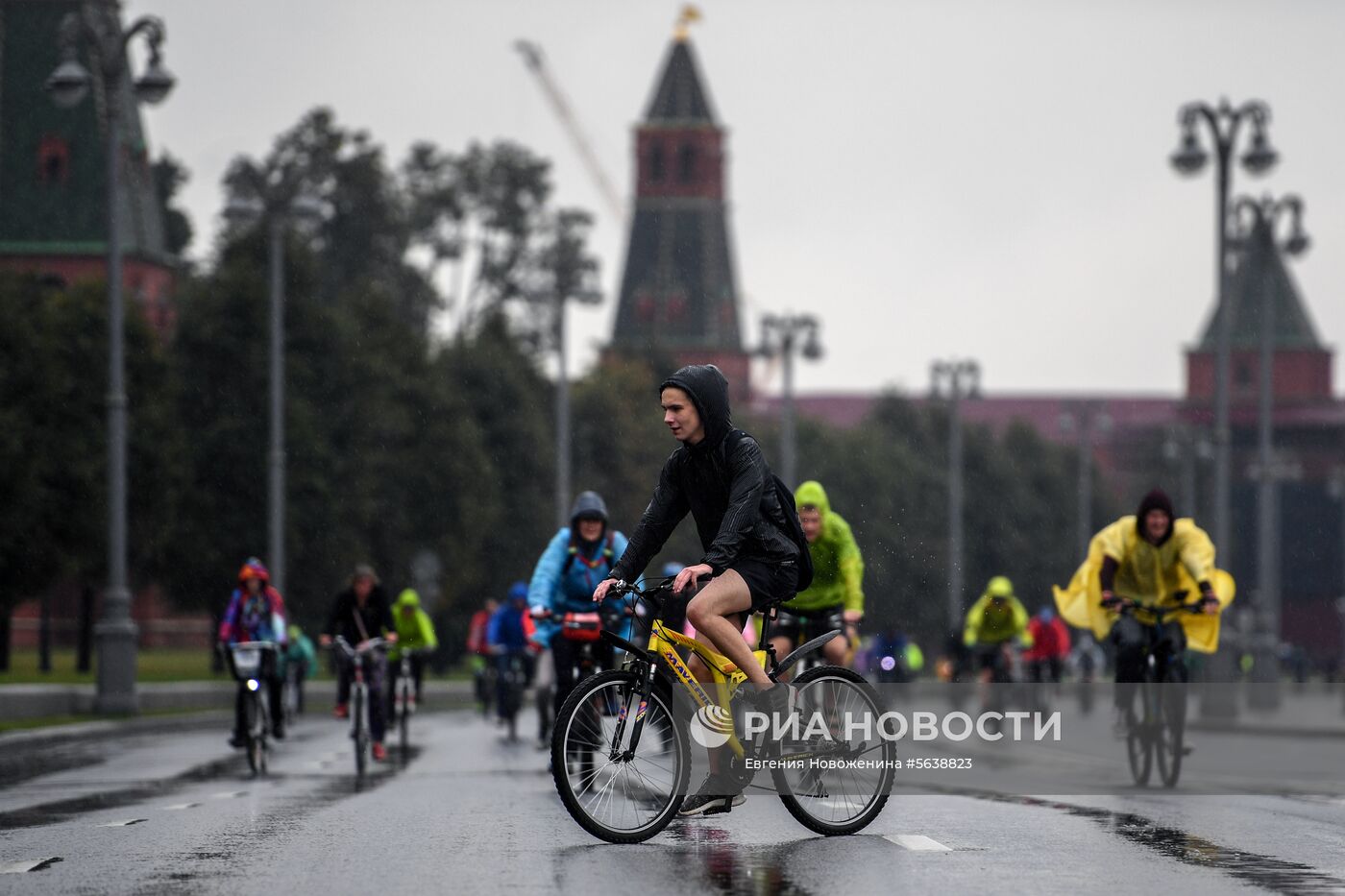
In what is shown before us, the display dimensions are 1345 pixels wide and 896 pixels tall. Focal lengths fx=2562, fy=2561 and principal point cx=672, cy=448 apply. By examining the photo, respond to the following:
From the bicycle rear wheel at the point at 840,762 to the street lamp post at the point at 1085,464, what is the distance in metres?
67.2

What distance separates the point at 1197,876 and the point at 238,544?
47065mm

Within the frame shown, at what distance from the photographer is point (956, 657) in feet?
128

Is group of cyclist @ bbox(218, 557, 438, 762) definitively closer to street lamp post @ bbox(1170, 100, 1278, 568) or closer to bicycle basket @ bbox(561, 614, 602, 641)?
bicycle basket @ bbox(561, 614, 602, 641)

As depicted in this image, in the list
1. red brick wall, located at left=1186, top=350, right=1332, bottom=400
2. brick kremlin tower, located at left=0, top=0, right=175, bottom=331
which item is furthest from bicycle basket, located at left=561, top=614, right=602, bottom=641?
red brick wall, located at left=1186, top=350, right=1332, bottom=400

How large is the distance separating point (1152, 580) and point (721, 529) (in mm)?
6282

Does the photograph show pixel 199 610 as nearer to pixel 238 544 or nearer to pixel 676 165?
pixel 238 544

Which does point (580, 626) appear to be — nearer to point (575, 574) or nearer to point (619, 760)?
point (575, 574)

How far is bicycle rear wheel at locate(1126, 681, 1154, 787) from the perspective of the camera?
51.4ft

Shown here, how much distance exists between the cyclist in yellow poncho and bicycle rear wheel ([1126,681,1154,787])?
0.07m

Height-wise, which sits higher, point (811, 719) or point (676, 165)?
point (676, 165)

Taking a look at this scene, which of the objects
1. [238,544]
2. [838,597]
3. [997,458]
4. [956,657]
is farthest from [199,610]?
[997,458]

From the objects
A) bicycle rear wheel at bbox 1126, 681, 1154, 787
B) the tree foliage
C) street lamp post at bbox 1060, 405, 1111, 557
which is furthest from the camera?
street lamp post at bbox 1060, 405, 1111, 557

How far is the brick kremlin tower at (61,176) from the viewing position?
7800 centimetres

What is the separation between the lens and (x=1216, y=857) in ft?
32.2
